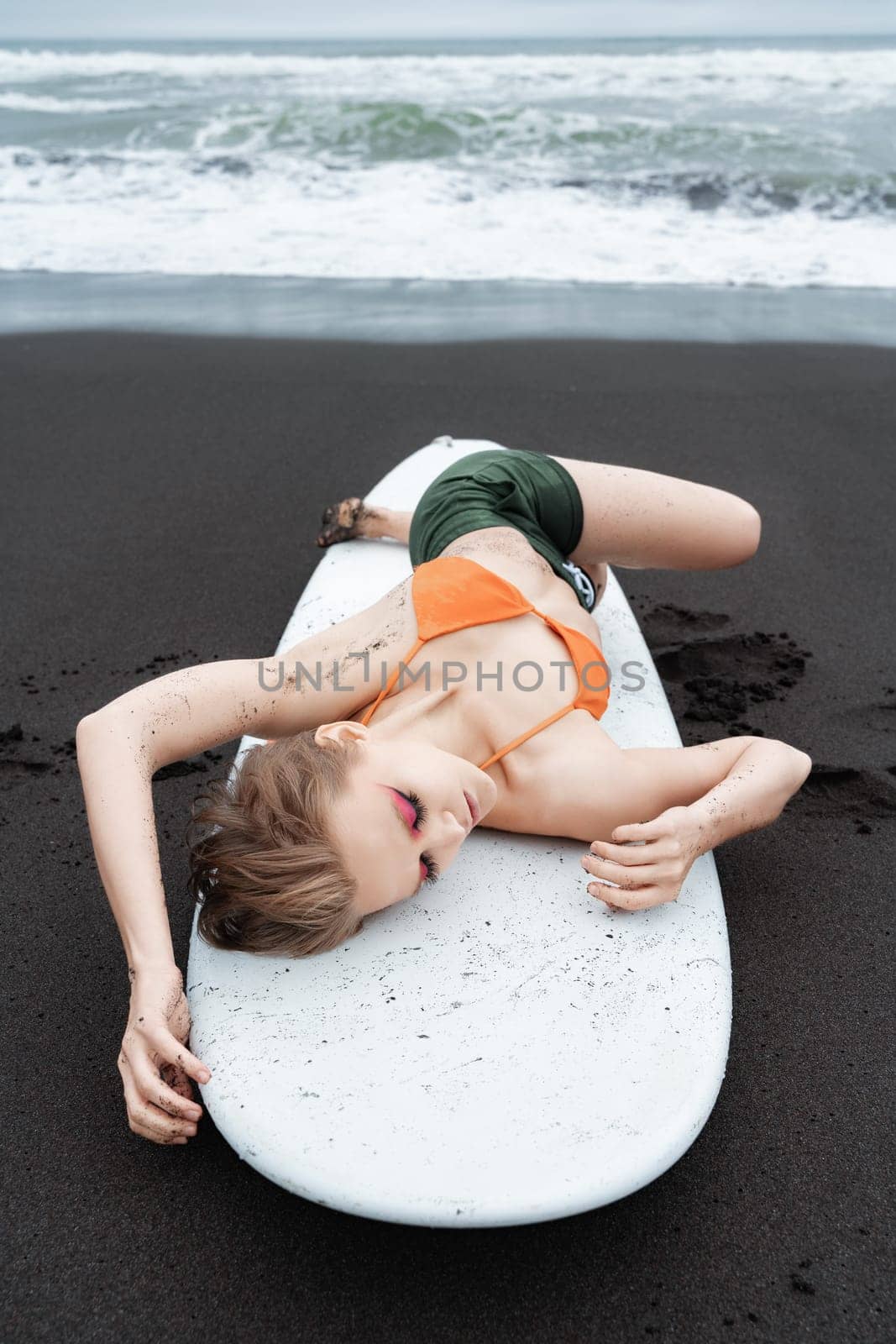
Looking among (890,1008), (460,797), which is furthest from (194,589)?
(890,1008)

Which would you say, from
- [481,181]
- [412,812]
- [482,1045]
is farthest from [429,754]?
[481,181]

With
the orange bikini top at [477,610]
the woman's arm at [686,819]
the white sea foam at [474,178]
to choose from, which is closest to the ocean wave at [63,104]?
the white sea foam at [474,178]

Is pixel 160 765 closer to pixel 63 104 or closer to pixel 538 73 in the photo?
pixel 63 104

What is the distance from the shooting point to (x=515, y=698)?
211 cm

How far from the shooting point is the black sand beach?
154 centimetres

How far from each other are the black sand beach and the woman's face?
0.54 m

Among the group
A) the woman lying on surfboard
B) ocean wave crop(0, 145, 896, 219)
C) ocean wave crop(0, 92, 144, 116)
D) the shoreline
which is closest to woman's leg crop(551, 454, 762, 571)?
the woman lying on surfboard

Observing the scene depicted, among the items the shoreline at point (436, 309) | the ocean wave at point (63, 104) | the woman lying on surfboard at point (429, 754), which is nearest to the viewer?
the woman lying on surfboard at point (429, 754)

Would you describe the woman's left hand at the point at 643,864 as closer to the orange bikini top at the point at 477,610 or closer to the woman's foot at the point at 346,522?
the orange bikini top at the point at 477,610

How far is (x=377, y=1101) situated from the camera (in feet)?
5.09

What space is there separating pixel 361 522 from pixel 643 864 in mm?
1628

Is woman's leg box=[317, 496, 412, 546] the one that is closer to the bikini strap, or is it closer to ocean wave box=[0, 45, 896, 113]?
the bikini strap

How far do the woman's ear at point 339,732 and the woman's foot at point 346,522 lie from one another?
1342 millimetres

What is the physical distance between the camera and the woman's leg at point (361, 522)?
3.12 metres
